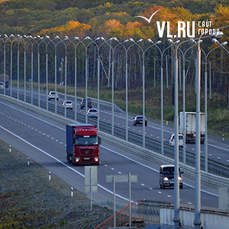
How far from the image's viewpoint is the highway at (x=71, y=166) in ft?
138

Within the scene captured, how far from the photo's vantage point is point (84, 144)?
5306cm

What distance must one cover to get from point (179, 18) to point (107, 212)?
118 meters

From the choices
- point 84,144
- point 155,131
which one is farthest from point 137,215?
point 155,131

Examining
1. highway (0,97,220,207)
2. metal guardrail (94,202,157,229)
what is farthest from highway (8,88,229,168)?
metal guardrail (94,202,157,229)

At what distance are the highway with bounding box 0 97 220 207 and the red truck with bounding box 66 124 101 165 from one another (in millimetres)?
756

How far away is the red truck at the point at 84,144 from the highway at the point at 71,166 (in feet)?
2.48

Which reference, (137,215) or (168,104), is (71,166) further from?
(168,104)

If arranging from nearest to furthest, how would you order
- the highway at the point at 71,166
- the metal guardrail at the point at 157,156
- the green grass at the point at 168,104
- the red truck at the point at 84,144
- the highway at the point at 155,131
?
1. the highway at the point at 71,166
2. the metal guardrail at the point at 157,156
3. the red truck at the point at 84,144
4. the highway at the point at 155,131
5. the green grass at the point at 168,104

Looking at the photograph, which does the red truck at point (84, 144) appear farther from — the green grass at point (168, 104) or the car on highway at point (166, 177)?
the green grass at point (168, 104)

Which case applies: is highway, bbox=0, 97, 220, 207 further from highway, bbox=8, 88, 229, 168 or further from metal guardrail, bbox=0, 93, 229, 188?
highway, bbox=8, 88, 229, 168

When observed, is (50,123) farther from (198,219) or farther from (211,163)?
(198,219)

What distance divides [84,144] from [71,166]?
111 inches

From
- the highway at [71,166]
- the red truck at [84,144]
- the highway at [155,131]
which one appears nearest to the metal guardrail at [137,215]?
the highway at [71,166]

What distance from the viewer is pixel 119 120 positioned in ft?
311
